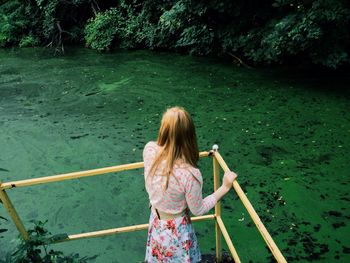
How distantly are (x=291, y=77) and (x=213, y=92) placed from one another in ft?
5.69

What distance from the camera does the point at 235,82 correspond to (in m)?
7.44

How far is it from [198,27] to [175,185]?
7.91 metres

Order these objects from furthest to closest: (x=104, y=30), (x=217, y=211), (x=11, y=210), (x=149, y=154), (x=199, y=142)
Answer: (x=104, y=30)
(x=199, y=142)
(x=217, y=211)
(x=11, y=210)
(x=149, y=154)

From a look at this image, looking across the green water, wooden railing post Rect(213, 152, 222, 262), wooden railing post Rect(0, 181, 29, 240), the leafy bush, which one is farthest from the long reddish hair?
the leafy bush

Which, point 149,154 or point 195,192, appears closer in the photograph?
point 195,192

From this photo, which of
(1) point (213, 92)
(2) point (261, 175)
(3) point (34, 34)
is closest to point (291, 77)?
(1) point (213, 92)

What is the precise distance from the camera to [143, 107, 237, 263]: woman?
167cm

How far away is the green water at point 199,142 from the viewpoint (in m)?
3.54

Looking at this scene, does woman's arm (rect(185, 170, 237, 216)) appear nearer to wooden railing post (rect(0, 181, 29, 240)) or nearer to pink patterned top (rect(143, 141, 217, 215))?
pink patterned top (rect(143, 141, 217, 215))

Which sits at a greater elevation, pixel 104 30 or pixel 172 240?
pixel 104 30

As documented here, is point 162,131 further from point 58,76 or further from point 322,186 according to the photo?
point 58,76

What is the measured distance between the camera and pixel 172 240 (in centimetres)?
190

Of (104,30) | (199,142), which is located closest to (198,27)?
(104,30)

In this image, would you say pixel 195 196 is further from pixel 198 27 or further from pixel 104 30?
pixel 104 30
